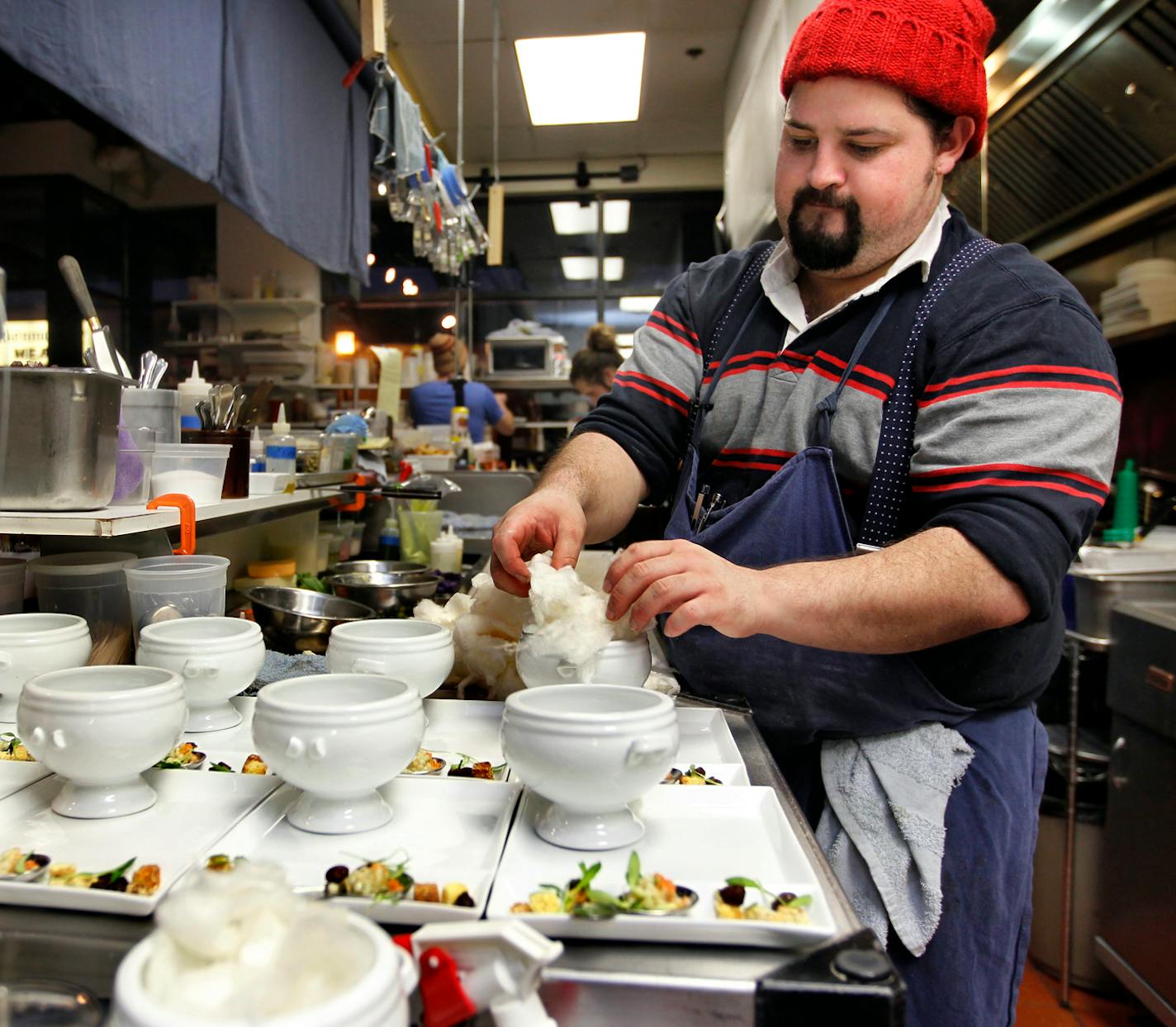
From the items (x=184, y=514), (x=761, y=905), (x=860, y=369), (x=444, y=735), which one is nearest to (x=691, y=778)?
(x=761, y=905)

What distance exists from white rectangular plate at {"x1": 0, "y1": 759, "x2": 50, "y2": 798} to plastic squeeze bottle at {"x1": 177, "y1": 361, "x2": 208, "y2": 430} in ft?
3.59

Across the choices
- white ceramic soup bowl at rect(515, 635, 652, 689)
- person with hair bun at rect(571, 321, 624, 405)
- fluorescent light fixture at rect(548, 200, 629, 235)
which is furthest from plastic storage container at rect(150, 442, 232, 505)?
fluorescent light fixture at rect(548, 200, 629, 235)

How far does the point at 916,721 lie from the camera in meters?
1.31

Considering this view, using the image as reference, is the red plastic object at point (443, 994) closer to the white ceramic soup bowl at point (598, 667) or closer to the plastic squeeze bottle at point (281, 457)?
the white ceramic soup bowl at point (598, 667)

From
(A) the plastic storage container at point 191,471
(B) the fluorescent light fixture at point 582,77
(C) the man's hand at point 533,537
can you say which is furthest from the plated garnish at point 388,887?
(B) the fluorescent light fixture at point 582,77

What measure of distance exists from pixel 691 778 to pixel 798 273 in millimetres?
988

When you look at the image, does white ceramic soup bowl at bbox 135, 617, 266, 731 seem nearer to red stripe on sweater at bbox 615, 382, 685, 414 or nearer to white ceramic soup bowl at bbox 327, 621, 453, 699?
white ceramic soup bowl at bbox 327, 621, 453, 699

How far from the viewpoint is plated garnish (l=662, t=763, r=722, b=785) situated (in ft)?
3.38

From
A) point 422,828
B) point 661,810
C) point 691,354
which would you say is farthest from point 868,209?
point 422,828

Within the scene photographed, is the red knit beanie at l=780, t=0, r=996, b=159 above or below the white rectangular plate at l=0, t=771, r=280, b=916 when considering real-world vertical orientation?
above

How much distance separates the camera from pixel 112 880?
762 millimetres

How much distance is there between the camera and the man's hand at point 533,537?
1.35 m

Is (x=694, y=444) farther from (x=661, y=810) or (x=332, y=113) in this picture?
(x=332, y=113)

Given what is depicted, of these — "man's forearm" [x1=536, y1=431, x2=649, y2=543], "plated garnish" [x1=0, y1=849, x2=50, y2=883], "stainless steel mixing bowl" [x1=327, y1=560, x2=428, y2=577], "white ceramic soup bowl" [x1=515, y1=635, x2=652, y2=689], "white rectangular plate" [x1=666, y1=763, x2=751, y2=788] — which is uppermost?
"man's forearm" [x1=536, y1=431, x2=649, y2=543]
